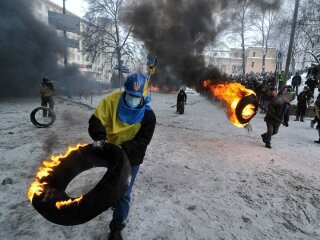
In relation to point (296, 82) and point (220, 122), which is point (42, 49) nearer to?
point (220, 122)

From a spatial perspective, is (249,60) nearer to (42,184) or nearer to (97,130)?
(97,130)

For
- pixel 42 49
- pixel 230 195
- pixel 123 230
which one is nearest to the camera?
pixel 123 230

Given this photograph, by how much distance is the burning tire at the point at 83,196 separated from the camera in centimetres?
266

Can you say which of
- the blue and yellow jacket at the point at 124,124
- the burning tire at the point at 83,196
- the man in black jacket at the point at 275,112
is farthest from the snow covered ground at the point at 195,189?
the blue and yellow jacket at the point at 124,124

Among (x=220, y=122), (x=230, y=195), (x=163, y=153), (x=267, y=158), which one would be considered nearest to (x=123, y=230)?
(x=230, y=195)

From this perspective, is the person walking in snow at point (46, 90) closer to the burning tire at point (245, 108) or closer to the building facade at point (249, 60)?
Result: the burning tire at point (245, 108)

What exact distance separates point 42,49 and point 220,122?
14.7 m

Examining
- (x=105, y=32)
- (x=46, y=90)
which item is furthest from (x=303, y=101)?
(x=105, y=32)

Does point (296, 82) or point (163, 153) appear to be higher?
point (296, 82)

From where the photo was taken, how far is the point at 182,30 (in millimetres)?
12352

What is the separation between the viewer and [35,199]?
277cm

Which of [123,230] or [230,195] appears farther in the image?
[230,195]

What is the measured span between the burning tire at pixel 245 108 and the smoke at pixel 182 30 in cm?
686

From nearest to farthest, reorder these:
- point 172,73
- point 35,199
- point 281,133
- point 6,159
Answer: point 35,199, point 6,159, point 281,133, point 172,73
